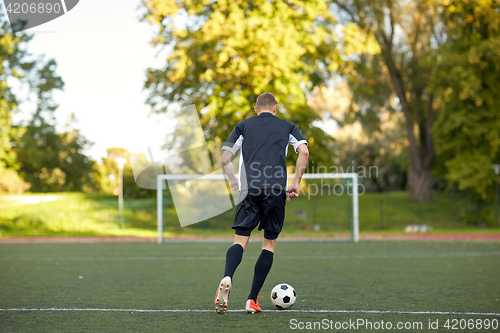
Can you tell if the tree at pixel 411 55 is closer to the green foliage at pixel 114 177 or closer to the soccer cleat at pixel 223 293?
the green foliage at pixel 114 177

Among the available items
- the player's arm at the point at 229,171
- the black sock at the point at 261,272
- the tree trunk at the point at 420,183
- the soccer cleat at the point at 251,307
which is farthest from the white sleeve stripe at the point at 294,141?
the tree trunk at the point at 420,183

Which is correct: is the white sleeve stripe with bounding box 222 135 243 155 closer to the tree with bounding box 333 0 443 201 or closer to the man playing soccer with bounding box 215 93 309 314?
the man playing soccer with bounding box 215 93 309 314

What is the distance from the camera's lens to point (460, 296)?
17.9 ft

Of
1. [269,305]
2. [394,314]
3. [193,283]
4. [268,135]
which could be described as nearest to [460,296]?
[394,314]

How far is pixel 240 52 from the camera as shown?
15508mm

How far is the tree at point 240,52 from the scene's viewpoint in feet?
50.9

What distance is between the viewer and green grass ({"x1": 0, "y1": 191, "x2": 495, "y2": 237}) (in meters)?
20.2

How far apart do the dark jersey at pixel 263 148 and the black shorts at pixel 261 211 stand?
7cm

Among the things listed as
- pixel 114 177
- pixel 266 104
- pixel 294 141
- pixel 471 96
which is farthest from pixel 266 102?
pixel 114 177

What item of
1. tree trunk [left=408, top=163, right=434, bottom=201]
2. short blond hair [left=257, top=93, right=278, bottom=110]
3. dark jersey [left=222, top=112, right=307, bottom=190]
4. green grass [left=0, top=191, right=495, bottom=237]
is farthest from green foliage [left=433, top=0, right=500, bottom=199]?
dark jersey [left=222, top=112, right=307, bottom=190]

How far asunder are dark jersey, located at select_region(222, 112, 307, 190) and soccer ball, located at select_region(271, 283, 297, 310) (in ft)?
3.45

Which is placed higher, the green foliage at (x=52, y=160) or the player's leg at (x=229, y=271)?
the green foliage at (x=52, y=160)

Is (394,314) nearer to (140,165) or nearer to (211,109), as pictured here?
(211,109)

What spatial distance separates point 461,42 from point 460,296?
22.2 meters
